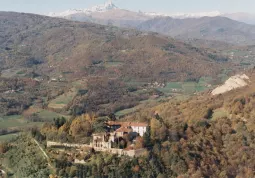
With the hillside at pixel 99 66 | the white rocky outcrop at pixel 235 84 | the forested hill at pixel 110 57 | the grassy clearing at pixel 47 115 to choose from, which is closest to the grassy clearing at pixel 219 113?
the white rocky outcrop at pixel 235 84

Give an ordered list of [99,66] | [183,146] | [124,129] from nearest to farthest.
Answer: [183,146] → [124,129] → [99,66]

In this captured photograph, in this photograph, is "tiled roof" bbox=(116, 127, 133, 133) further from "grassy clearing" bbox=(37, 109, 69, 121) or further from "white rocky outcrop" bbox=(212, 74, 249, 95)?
"grassy clearing" bbox=(37, 109, 69, 121)

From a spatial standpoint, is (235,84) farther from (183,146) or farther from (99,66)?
(99,66)

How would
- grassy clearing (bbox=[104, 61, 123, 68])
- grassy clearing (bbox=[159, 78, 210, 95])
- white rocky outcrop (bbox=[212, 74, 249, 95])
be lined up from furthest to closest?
grassy clearing (bbox=[104, 61, 123, 68]), grassy clearing (bbox=[159, 78, 210, 95]), white rocky outcrop (bbox=[212, 74, 249, 95])

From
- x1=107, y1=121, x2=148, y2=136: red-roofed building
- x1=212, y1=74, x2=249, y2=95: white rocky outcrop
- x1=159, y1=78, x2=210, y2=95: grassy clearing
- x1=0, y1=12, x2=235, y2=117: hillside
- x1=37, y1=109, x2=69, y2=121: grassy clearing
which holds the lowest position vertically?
x1=159, y1=78, x2=210, y2=95: grassy clearing

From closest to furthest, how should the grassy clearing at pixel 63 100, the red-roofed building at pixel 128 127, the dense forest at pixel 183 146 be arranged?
the dense forest at pixel 183 146, the red-roofed building at pixel 128 127, the grassy clearing at pixel 63 100

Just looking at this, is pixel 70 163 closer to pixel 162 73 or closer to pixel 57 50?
pixel 162 73

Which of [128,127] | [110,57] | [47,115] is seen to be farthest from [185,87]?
[128,127]

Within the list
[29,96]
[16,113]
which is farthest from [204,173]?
[29,96]

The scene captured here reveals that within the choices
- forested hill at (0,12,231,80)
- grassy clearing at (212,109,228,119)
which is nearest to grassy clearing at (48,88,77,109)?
forested hill at (0,12,231,80)

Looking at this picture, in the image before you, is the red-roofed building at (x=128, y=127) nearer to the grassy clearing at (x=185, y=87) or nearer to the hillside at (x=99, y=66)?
the hillside at (x=99, y=66)

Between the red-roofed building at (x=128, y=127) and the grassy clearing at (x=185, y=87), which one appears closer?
the red-roofed building at (x=128, y=127)

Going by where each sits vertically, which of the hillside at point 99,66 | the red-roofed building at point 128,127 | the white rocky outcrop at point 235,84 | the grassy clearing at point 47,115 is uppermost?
the white rocky outcrop at point 235,84
